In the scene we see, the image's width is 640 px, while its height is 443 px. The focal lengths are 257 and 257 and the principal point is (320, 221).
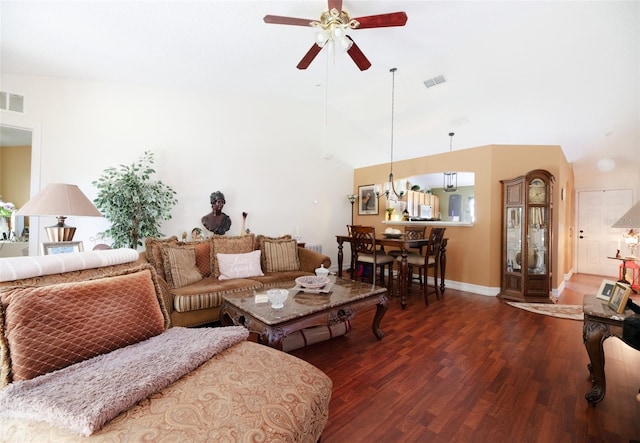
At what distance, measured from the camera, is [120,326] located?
1.16 m

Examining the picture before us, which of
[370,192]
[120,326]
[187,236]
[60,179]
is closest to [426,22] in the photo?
[370,192]

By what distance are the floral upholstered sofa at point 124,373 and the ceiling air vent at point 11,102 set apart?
262 cm

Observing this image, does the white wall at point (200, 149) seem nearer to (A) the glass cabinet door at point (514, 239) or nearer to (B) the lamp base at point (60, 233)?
(B) the lamp base at point (60, 233)

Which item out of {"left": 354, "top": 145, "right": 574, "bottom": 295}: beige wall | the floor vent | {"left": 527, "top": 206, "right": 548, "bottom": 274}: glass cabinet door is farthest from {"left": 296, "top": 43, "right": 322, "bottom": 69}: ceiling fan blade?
{"left": 527, "top": 206, "right": 548, "bottom": 274}: glass cabinet door

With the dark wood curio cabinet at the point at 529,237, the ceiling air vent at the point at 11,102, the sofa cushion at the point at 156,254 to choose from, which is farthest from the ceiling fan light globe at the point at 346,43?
the ceiling air vent at the point at 11,102

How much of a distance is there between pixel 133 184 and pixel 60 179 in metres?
0.77

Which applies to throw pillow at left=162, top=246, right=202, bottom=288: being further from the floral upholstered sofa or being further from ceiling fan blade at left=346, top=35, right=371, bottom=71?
ceiling fan blade at left=346, top=35, right=371, bottom=71

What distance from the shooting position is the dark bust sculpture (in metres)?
3.71

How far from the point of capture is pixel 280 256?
350cm

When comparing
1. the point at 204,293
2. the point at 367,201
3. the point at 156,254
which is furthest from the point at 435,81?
the point at 156,254

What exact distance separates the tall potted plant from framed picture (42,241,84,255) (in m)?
0.97

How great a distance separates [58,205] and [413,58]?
4009 mm

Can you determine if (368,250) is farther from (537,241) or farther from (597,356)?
(597,356)

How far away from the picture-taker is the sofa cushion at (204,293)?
7.67 ft
